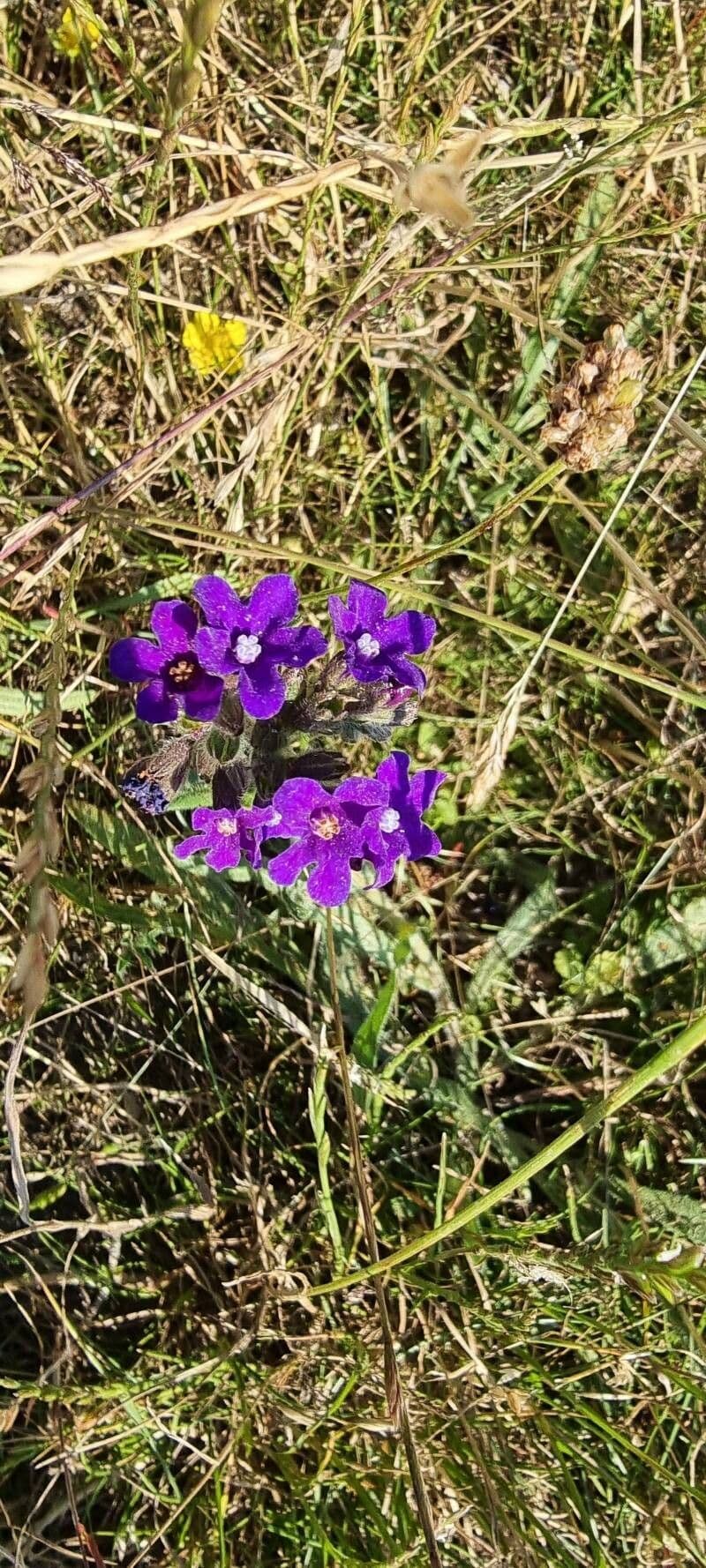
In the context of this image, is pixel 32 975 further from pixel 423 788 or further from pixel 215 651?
pixel 423 788

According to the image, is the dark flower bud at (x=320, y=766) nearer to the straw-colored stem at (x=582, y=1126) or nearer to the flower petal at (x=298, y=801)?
the flower petal at (x=298, y=801)

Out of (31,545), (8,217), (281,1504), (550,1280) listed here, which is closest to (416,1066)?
(550,1280)

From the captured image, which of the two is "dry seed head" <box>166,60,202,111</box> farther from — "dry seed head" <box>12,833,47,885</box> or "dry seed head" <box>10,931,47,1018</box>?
"dry seed head" <box>10,931,47,1018</box>

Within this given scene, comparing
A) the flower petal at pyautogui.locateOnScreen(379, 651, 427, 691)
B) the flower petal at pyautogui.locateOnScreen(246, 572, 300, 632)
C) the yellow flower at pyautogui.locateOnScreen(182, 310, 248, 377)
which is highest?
the yellow flower at pyautogui.locateOnScreen(182, 310, 248, 377)

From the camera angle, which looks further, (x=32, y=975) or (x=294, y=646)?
(x=294, y=646)

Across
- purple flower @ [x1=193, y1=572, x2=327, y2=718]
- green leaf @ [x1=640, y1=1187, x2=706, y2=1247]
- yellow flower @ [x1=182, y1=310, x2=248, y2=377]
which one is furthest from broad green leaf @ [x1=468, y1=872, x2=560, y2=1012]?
yellow flower @ [x1=182, y1=310, x2=248, y2=377]

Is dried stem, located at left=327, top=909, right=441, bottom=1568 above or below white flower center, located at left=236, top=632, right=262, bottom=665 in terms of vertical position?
below

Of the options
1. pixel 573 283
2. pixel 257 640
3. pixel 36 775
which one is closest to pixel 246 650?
pixel 257 640

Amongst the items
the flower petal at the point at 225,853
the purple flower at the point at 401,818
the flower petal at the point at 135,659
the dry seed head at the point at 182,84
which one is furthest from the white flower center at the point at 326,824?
the dry seed head at the point at 182,84
